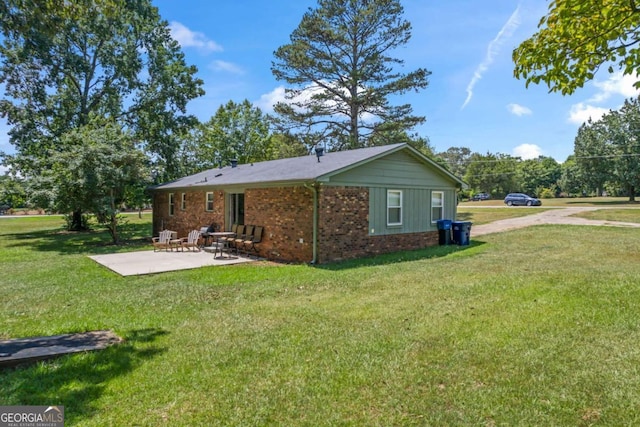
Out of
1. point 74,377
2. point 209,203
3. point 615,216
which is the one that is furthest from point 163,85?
point 615,216

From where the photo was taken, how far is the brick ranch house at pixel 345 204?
1159 cm

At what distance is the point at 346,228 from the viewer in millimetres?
12117

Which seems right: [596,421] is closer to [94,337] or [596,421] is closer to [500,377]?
[500,377]

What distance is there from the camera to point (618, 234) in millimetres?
17172

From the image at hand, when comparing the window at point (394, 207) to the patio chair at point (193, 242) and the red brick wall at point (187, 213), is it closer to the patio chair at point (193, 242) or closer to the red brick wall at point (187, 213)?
the red brick wall at point (187, 213)

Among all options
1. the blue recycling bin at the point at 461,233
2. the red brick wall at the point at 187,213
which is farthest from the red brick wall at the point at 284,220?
the blue recycling bin at the point at 461,233

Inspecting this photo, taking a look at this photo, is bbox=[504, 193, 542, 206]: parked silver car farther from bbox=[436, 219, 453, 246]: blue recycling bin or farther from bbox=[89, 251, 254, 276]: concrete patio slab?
bbox=[89, 251, 254, 276]: concrete patio slab

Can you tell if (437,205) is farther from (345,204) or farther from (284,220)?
(284,220)

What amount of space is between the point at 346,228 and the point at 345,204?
0.74m

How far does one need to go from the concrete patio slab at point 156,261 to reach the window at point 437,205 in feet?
23.7

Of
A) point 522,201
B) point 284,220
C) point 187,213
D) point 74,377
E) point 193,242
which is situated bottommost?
point 74,377

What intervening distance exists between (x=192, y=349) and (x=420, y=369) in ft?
8.74

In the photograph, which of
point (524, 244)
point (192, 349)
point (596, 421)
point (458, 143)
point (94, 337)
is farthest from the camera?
point (458, 143)

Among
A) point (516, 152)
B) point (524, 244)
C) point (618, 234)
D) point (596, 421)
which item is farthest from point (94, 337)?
point (516, 152)
